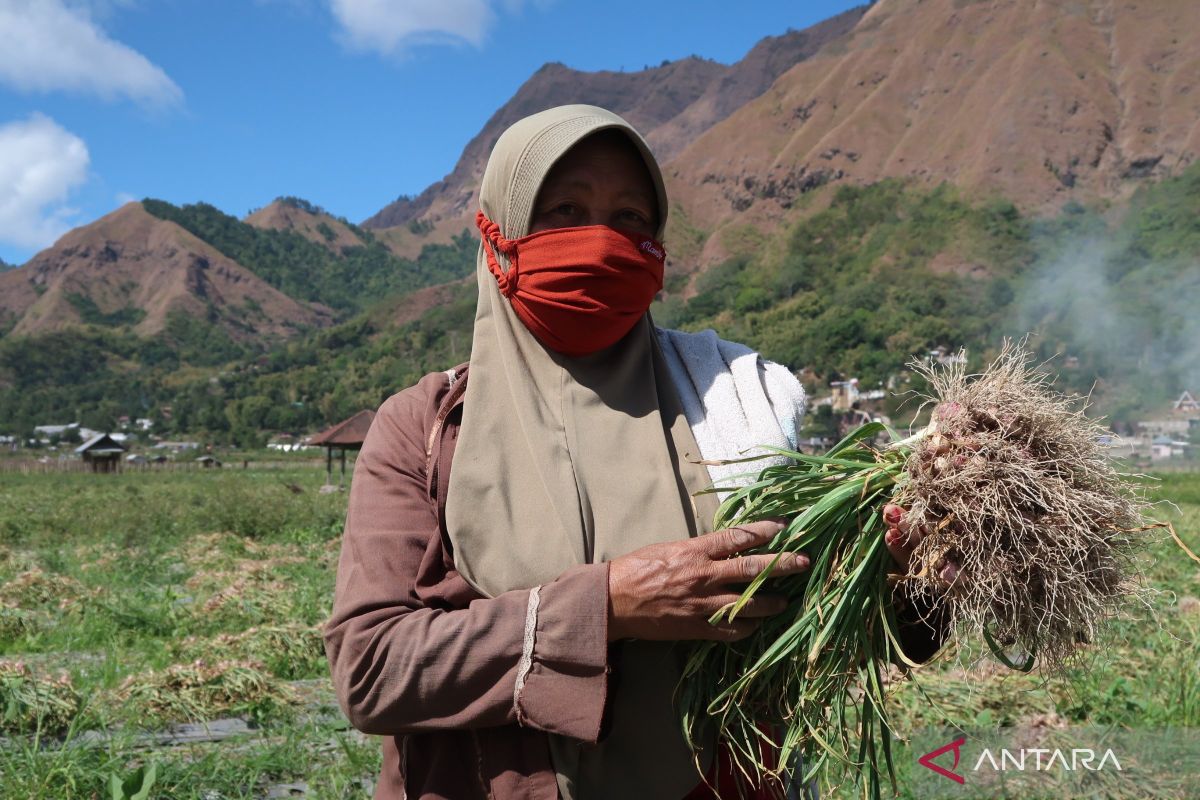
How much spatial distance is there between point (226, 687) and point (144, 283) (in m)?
175

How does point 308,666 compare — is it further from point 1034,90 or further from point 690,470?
point 1034,90

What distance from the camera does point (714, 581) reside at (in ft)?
3.81

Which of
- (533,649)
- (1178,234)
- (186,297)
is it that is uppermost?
(186,297)

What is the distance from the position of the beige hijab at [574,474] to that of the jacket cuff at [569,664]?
0.25 feet

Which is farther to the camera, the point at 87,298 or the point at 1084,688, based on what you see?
the point at 87,298

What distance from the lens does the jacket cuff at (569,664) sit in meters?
1.16

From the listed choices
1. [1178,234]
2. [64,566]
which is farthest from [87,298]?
[64,566]

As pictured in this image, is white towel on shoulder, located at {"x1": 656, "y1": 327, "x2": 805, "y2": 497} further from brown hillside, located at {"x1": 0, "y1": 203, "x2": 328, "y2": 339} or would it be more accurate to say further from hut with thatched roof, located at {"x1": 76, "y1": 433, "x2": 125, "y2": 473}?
brown hillside, located at {"x1": 0, "y1": 203, "x2": 328, "y2": 339}

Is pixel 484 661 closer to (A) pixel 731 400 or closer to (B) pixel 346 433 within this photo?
(A) pixel 731 400

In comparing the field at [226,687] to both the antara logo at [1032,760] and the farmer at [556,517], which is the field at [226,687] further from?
the farmer at [556,517]

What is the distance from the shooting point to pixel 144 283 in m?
159

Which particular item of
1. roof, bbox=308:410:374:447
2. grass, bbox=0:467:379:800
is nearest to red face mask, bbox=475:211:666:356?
grass, bbox=0:467:379:800

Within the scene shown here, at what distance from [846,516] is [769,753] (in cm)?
41

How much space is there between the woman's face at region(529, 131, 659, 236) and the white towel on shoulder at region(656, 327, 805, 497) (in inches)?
9.2
